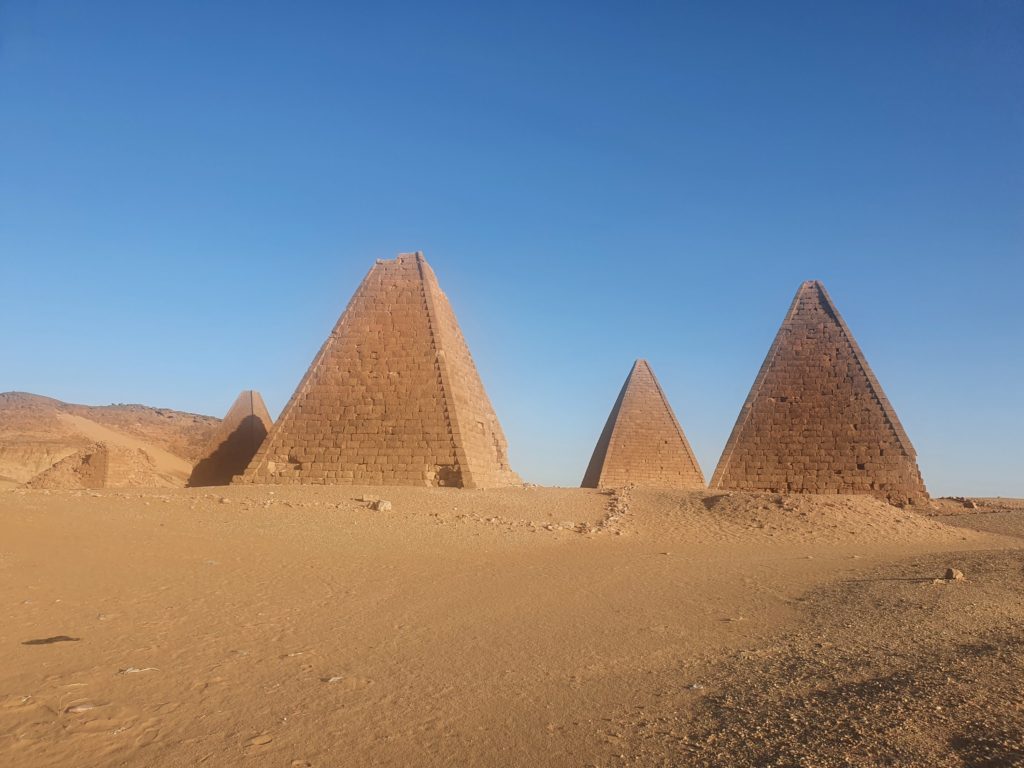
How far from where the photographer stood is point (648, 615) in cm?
547

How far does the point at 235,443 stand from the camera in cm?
2642

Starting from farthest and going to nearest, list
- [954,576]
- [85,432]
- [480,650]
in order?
1. [85,432]
2. [954,576]
3. [480,650]

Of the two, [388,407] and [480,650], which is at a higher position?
[388,407]

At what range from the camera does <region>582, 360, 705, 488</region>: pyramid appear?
74.4 ft

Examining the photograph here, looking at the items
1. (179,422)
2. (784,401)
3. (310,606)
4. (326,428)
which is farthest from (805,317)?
(179,422)

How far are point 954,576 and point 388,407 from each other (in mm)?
10840

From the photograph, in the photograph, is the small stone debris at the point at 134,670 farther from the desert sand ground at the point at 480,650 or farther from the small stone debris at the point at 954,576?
the small stone debris at the point at 954,576

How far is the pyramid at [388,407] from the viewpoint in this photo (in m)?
14.1

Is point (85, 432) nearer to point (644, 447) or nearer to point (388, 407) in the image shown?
point (388, 407)

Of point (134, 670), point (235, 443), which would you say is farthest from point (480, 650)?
point (235, 443)

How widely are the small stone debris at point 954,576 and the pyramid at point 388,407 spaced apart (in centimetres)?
854

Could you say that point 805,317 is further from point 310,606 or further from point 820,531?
point 310,606

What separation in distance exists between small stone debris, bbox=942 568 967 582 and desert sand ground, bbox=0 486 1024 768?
0.35 feet

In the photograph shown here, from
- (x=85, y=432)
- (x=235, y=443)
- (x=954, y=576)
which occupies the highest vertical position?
(x=85, y=432)
